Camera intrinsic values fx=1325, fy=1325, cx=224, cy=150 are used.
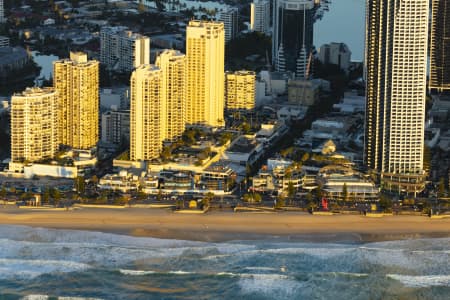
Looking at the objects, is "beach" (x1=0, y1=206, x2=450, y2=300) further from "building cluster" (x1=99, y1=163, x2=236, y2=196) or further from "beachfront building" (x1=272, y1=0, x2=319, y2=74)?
"beachfront building" (x1=272, y1=0, x2=319, y2=74)

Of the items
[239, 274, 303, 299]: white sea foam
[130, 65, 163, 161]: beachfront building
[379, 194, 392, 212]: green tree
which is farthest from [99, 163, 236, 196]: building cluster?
[239, 274, 303, 299]: white sea foam

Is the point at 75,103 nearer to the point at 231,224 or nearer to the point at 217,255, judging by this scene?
the point at 231,224

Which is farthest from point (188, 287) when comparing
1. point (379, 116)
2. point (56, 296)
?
point (379, 116)

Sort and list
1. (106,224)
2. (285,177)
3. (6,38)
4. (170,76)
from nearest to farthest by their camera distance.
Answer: (106,224) → (285,177) → (170,76) → (6,38)

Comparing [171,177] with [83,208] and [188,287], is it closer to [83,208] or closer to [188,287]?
[83,208]

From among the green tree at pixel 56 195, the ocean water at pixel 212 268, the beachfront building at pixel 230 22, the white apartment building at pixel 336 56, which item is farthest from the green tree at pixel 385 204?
the beachfront building at pixel 230 22

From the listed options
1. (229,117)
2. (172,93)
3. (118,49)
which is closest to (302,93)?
(229,117)
